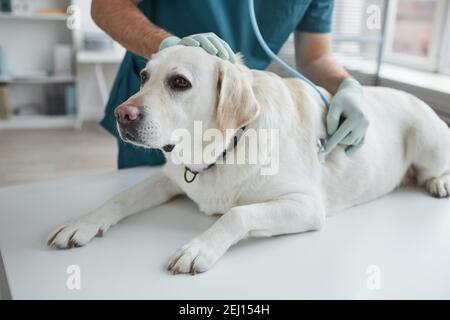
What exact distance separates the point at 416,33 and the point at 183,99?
6.02 ft

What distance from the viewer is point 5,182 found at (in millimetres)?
2846

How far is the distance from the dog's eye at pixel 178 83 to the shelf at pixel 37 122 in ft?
11.2

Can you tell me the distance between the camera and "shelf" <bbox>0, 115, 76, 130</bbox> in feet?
12.5

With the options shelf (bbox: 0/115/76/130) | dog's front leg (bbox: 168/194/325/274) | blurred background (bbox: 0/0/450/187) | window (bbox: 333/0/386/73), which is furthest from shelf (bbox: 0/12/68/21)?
dog's front leg (bbox: 168/194/325/274)

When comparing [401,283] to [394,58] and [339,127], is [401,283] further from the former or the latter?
[394,58]

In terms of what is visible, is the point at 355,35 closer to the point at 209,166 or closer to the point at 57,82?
the point at 209,166

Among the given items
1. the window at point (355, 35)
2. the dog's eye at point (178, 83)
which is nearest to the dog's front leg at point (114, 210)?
the dog's eye at point (178, 83)

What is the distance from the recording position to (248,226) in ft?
2.76

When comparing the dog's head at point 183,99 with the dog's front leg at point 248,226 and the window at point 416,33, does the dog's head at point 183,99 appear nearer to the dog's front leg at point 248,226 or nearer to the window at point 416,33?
the dog's front leg at point 248,226

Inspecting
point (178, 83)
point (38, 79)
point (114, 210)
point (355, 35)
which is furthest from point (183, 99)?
point (38, 79)

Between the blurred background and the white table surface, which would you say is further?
the blurred background

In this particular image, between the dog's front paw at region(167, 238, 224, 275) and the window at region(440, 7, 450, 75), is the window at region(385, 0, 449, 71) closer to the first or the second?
the window at region(440, 7, 450, 75)

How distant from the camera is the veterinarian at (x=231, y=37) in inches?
39.2
